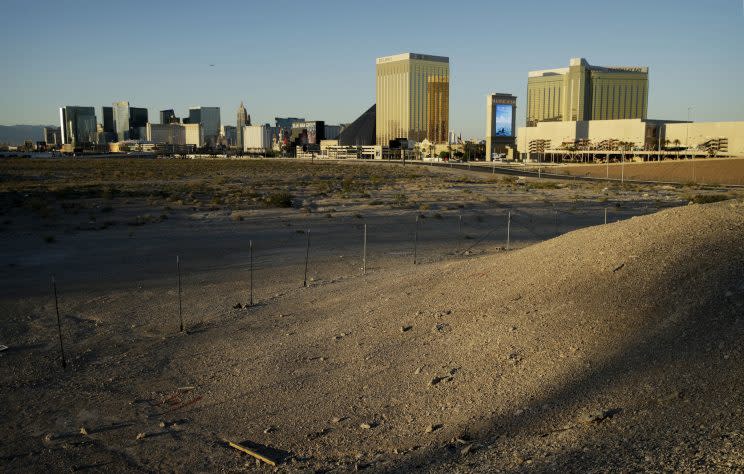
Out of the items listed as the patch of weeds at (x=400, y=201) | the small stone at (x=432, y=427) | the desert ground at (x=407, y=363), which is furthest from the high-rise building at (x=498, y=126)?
the small stone at (x=432, y=427)

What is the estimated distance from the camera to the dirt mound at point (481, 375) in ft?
26.2

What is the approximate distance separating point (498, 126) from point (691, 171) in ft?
398

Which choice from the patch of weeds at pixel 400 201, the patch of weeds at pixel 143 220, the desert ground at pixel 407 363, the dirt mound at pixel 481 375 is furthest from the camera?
the patch of weeds at pixel 400 201

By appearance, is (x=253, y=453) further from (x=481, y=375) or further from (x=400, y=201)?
(x=400, y=201)

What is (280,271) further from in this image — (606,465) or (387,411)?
(606,465)

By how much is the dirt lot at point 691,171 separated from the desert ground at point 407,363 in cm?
6526

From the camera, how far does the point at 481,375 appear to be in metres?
10.1

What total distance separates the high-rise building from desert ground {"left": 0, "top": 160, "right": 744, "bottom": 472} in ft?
596

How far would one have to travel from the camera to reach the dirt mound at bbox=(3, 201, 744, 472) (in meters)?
7.98

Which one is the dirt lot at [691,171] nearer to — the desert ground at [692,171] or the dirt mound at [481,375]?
the desert ground at [692,171]

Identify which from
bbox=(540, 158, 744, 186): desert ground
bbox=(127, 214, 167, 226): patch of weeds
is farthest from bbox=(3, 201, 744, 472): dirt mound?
bbox=(540, 158, 744, 186): desert ground

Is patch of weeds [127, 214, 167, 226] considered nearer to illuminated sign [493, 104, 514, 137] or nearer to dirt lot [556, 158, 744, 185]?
dirt lot [556, 158, 744, 185]

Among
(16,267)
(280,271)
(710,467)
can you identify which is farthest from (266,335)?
(16,267)

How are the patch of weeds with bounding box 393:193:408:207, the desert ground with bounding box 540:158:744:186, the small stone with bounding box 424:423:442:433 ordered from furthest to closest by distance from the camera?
the desert ground with bounding box 540:158:744:186
the patch of weeds with bounding box 393:193:408:207
the small stone with bounding box 424:423:442:433
